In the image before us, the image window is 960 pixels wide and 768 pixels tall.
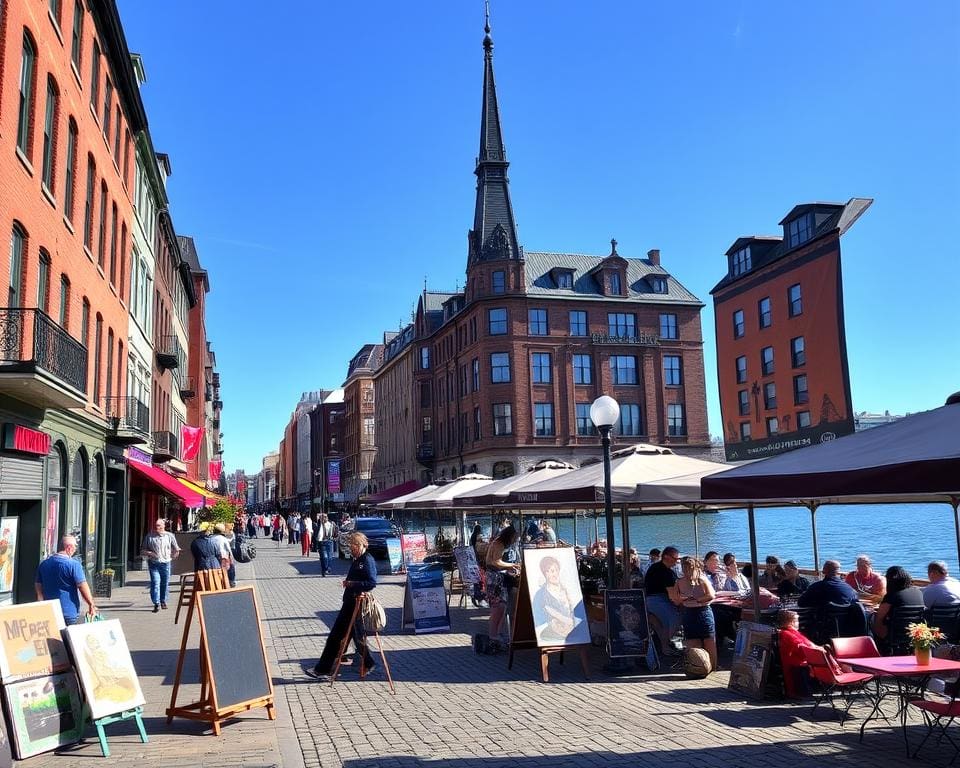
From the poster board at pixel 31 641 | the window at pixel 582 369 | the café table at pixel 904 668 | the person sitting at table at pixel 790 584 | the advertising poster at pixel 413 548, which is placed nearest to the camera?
the poster board at pixel 31 641

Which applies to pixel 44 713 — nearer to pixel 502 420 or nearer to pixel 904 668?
pixel 904 668

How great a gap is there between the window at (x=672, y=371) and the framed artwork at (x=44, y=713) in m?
58.5

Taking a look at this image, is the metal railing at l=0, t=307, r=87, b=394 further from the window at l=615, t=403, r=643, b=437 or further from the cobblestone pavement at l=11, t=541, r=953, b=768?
the window at l=615, t=403, r=643, b=437

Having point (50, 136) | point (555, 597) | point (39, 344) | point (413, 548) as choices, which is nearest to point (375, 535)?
point (413, 548)

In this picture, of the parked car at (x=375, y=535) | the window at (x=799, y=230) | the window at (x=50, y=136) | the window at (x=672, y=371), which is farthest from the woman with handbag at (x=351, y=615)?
the window at (x=672, y=371)

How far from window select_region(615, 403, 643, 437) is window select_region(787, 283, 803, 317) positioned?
20.8m

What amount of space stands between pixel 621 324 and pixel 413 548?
38.5 meters

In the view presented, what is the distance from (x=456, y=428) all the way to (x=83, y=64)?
4942 centimetres

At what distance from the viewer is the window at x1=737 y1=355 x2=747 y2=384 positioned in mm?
45906

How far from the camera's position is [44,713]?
711cm

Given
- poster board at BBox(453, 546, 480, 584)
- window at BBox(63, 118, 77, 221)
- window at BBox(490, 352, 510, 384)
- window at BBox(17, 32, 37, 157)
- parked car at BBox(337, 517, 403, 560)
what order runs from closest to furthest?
window at BBox(17, 32, 37, 157), window at BBox(63, 118, 77, 221), poster board at BBox(453, 546, 480, 584), parked car at BBox(337, 517, 403, 560), window at BBox(490, 352, 510, 384)

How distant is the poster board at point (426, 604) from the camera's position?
585 inches

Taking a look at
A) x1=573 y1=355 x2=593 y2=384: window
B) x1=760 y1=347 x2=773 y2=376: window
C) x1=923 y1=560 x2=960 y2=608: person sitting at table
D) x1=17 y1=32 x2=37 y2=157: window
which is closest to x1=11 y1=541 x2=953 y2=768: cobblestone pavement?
x1=923 y1=560 x2=960 y2=608: person sitting at table

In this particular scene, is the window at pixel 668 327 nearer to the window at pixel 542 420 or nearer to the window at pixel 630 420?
the window at pixel 630 420
